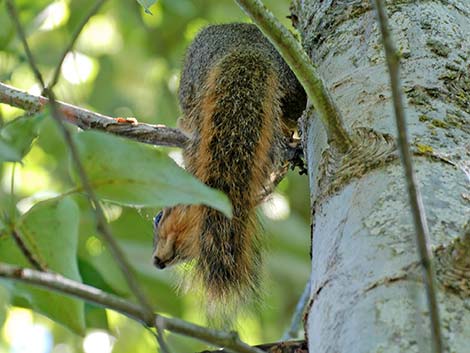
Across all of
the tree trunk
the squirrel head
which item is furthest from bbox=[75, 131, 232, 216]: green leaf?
the squirrel head

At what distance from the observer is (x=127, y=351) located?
9.25 feet

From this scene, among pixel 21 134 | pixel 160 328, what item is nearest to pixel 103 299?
pixel 160 328

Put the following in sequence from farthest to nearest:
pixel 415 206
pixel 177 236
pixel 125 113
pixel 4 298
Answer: pixel 125 113, pixel 177 236, pixel 4 298, pixel 415 206

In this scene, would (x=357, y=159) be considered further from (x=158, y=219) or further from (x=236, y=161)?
(x=158, y=219)

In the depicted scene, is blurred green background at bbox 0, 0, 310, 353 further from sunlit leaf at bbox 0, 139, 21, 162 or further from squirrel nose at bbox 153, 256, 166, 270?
sunlit leaf at bbox 0, 139, 21, 162

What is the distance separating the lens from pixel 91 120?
1.70 m

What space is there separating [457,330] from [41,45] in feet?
8.41

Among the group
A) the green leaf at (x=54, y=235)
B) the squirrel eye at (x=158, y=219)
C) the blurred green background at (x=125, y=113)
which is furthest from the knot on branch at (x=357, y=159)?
the blurred green background at (x=125, y=113)

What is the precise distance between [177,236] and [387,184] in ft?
1.95

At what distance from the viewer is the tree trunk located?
973 mm

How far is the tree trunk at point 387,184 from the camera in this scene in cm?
97

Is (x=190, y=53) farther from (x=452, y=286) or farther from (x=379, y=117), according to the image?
(x=452, y=286)

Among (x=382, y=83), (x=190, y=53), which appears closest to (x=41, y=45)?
(x=190, y=53)

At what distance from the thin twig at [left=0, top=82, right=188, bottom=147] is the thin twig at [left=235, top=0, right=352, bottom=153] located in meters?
0.59
